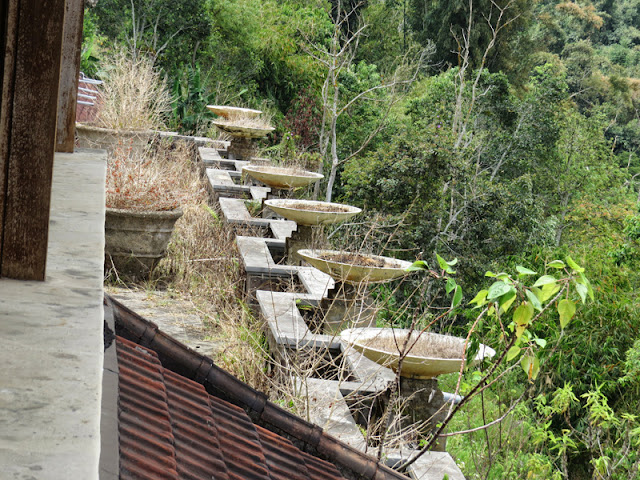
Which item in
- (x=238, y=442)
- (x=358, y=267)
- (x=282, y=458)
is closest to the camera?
(x=238, y=442)

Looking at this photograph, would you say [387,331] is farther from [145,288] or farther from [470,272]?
[470,272]

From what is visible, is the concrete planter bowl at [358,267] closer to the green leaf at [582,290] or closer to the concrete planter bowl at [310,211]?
the concrete planter bowl at [310,211]

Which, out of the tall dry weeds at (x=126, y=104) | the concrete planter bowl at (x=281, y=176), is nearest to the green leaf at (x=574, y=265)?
the concrete planter bowl at (x=281, y=176)

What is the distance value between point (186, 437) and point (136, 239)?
207 inches

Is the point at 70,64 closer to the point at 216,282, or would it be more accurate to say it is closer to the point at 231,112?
the point at 216,282

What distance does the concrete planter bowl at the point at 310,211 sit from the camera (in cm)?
704

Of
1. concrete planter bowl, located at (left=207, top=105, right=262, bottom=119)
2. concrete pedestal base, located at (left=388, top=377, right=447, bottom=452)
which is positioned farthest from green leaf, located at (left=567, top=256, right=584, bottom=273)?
concrete planter bowl, located at (left=207, top=105, right=262, bottom=119)

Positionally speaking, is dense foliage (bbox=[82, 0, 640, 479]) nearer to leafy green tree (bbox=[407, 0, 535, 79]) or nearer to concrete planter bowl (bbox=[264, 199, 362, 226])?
leafy green tree (bbox=[407, 0, 535, 79])

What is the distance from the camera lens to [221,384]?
2.42 m

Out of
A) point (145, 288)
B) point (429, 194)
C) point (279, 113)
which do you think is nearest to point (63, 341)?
point (145, 288)

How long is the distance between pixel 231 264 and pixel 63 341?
20.0 ft

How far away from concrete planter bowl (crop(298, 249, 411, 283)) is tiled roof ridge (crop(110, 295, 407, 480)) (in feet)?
9.56

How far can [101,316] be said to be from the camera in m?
1.47

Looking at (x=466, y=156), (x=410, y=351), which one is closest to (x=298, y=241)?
(x=410, y=351)
